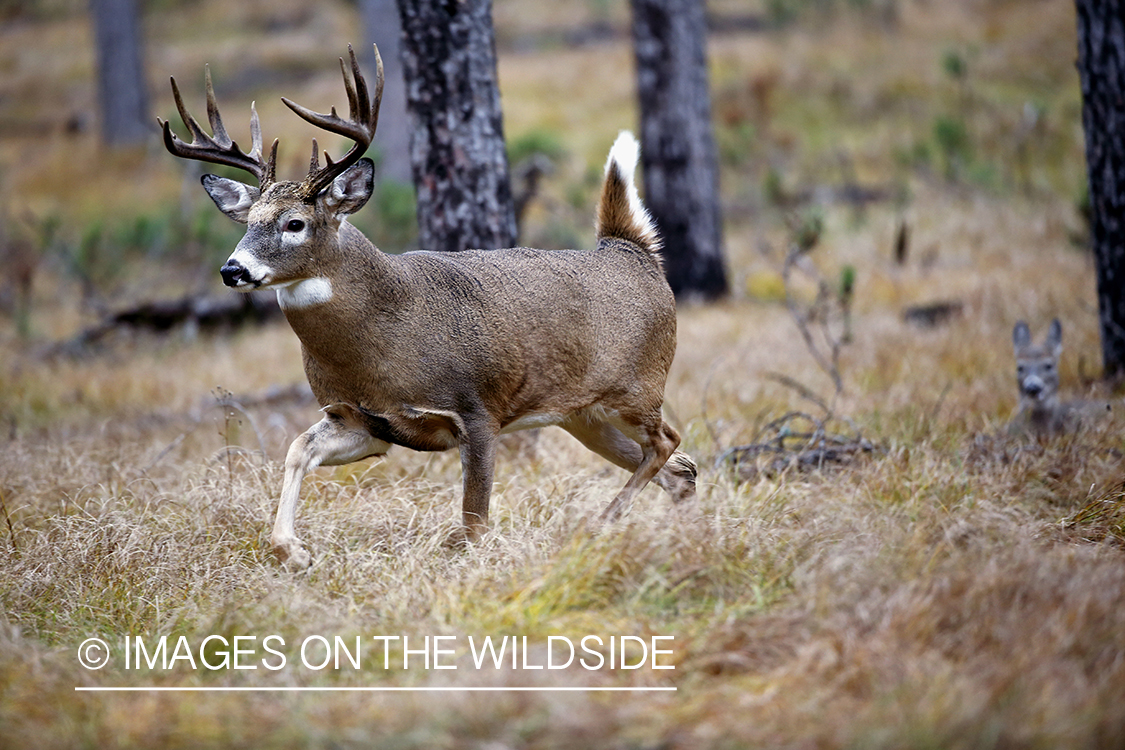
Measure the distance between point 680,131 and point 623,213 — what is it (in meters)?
5.04

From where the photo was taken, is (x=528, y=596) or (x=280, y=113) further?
(x=280, y=113)

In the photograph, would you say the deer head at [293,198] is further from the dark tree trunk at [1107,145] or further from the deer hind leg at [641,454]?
the dark tree trunk at [1107,145]

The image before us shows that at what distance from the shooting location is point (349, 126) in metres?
3.82

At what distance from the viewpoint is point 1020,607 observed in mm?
3061

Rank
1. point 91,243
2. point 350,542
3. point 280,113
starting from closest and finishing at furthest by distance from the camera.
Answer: point 350,542, point 91,243, point 280,113

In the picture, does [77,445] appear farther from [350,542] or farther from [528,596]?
[528,596]

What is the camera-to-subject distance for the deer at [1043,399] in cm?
544

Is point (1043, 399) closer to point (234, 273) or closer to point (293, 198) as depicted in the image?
point (293, 198)

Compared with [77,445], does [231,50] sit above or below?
above

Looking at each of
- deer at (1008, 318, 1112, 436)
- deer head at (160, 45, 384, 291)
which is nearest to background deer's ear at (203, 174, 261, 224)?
deer head at (160, 45, 384, 291)

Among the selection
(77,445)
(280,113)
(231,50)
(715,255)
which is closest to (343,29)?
(231,50)

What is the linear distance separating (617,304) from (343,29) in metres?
27.3

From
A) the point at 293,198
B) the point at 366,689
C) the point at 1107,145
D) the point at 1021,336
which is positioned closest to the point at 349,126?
the point at 293,198

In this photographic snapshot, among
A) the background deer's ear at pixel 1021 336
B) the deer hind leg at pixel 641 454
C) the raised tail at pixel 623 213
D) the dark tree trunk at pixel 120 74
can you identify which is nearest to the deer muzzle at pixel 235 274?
the deer hind leg at pixel 641 454
